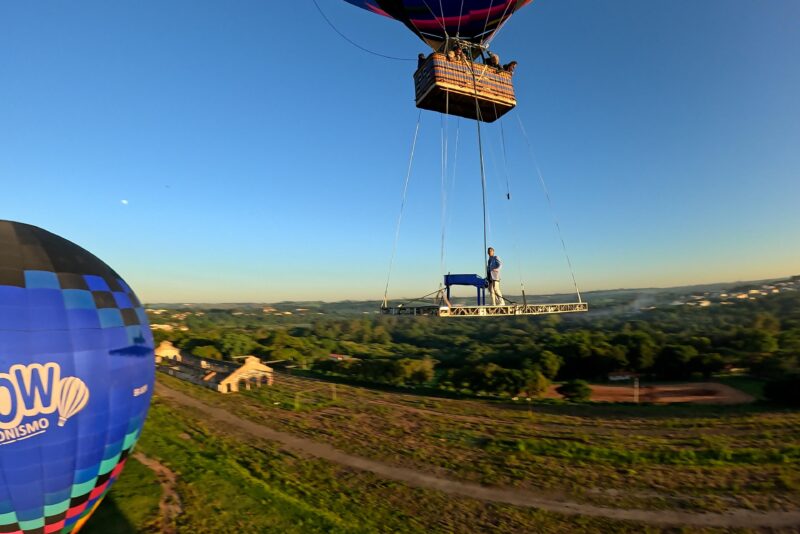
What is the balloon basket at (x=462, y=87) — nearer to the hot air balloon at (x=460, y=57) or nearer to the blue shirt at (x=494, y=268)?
the hot air balloon at (x=460, y=57)

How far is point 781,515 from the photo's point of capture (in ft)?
61.0

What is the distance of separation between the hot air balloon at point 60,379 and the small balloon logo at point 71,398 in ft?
0.09

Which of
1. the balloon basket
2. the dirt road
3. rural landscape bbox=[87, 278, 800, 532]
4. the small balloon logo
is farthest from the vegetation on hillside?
the small balloon logo

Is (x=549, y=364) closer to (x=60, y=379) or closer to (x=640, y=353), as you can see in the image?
(x=640, y=353)

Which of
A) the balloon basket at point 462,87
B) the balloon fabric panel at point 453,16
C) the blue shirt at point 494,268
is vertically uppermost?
the balloon fabric panel at point 453,16

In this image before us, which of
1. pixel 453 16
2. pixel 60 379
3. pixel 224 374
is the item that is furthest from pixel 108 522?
pixel 224 374

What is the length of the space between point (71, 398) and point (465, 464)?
850 inches

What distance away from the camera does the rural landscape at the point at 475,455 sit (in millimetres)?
18125

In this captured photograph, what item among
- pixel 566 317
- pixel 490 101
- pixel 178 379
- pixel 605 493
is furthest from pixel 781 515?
pixel 566 317

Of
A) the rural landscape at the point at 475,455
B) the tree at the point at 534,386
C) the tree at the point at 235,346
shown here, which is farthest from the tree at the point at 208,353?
the tree at the point at 534,386

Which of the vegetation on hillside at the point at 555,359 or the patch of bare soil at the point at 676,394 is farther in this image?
the vegetation on hillside at the point at 555,359

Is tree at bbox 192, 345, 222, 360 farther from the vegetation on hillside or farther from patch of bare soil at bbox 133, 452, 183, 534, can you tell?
patch of bare soil at bbox 133, 452, 183, 534

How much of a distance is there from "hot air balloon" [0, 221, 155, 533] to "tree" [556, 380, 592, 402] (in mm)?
46936

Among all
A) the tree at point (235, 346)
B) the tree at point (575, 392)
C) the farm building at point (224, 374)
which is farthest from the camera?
the tree at point (235, 346)
